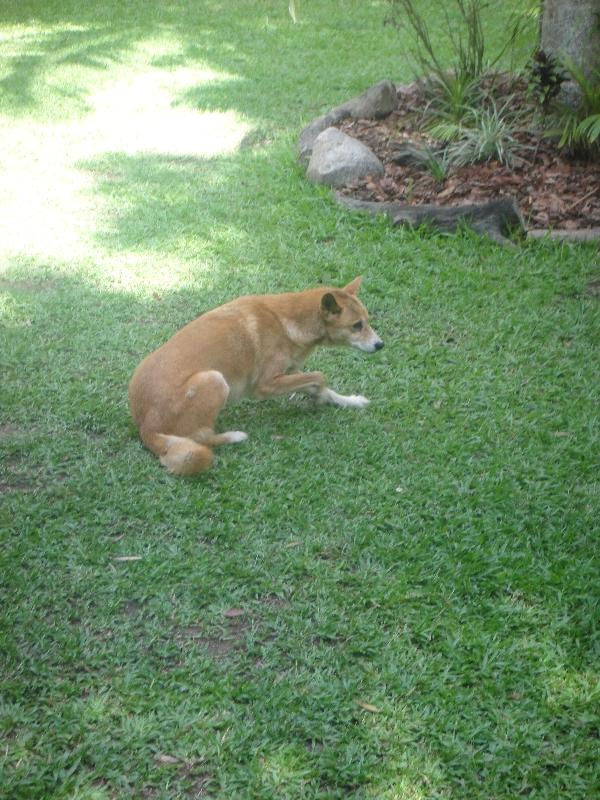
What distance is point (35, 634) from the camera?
12.9 feet

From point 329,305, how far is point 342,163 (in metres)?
4.14

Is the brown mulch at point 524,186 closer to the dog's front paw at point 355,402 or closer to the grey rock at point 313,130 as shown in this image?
the grey rock at point 313,130

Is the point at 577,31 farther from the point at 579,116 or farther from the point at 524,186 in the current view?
the point at 524,186

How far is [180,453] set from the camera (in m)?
5.02

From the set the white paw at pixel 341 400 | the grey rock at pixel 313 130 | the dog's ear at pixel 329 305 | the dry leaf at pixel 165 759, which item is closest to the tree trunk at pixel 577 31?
the grey rock at pixel 313 130

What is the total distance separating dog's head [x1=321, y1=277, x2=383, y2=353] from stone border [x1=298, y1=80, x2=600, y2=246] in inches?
108

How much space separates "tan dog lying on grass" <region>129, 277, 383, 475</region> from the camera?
5.11 meters

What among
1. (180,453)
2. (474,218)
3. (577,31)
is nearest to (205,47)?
(577,31)

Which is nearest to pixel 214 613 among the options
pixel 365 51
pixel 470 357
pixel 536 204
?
pixel 470 357

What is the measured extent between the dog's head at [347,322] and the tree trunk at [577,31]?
16.7ft

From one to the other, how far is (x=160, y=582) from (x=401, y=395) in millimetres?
2358

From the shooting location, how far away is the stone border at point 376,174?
26.6 ft

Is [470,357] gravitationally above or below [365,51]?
below

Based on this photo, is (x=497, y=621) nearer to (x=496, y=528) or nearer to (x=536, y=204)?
(x=496, y=528)
